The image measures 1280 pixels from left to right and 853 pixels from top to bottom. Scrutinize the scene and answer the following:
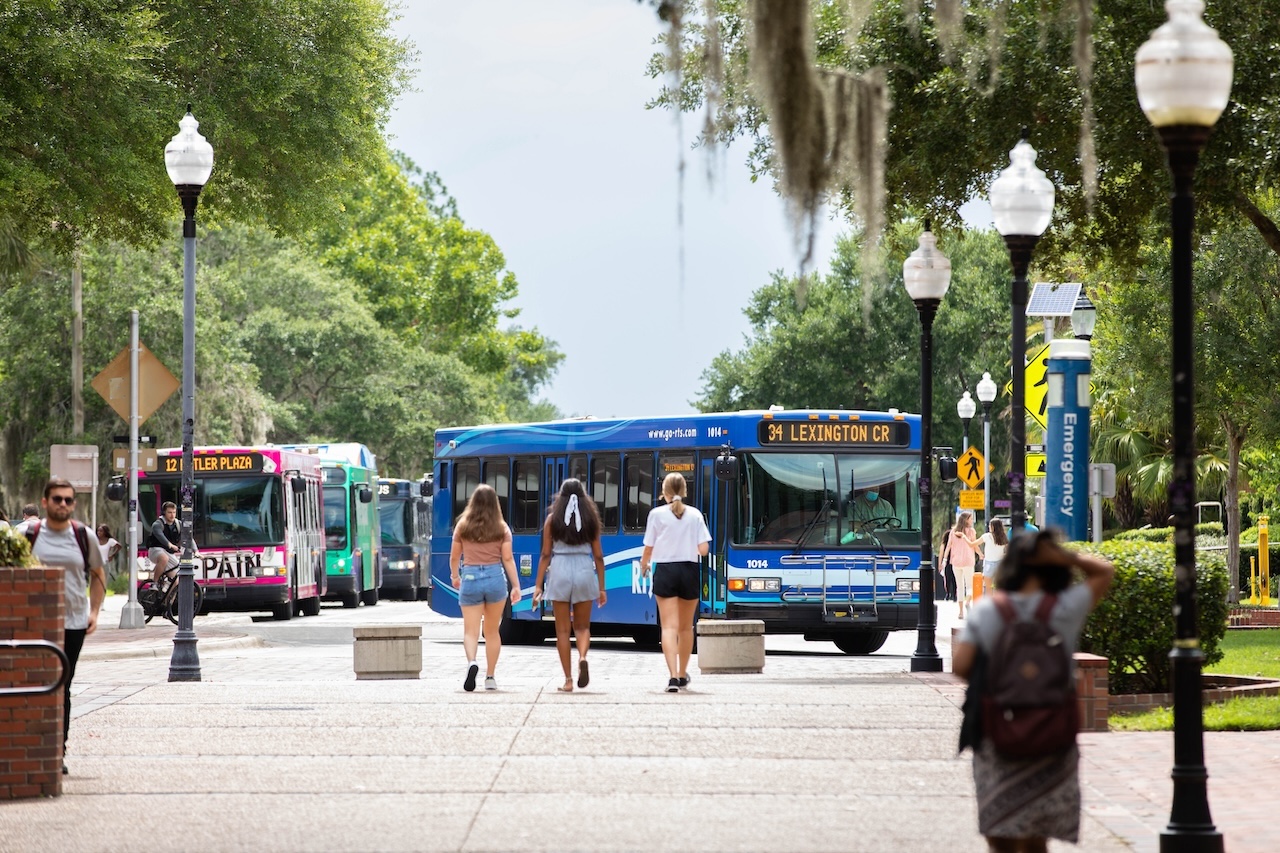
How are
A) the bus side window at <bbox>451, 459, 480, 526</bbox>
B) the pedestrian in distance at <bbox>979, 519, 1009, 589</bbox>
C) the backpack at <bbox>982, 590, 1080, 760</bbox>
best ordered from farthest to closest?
the bus side window at <bbox>451, 459, 480, 526</bbox> < the pedestrian in distance at <bbox>979, 519, 1009, 589</bbox> < the backpack at <bbox>982, 590, 1080, 760</bbox>

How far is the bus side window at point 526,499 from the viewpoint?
27469 millimetres

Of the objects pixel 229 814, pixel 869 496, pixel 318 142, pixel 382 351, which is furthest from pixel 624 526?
pixel 382 351

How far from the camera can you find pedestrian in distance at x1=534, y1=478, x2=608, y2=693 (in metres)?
16.9

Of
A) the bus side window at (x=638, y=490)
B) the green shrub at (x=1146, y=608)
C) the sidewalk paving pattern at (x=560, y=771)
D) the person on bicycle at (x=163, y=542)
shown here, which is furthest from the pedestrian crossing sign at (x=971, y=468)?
the green shrub at (x=1146, y=608)

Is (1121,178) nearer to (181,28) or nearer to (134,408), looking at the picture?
(181,28)

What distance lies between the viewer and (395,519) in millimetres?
51875

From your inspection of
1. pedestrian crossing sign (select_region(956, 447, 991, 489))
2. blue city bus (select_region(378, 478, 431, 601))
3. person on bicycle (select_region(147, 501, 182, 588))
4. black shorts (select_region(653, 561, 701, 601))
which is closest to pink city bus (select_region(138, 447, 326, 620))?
person on bicycle (select_region(147, 501, 182, 588))

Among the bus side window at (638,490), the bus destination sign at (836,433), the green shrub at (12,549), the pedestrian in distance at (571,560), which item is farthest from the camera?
the bus side window at (638,490)

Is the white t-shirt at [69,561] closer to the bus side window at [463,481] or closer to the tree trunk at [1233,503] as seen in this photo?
the bus side window at [463,481]

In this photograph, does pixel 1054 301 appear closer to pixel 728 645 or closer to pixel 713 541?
pixel 713 541

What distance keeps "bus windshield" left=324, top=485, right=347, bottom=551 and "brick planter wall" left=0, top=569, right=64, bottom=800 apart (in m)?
32.5

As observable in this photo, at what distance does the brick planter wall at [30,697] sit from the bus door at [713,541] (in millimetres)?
13676

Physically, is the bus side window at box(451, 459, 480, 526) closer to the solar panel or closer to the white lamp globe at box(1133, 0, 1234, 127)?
the solar panel

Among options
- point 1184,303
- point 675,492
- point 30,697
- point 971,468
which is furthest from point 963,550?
point 1184,303
